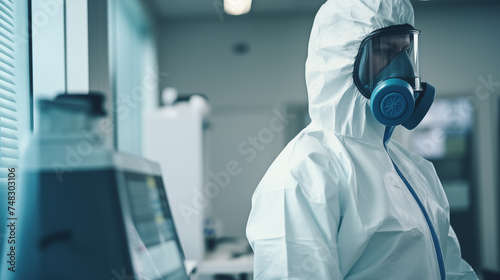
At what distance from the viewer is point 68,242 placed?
571 millimetres

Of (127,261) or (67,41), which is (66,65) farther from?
(127,261)

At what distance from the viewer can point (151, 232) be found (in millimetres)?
739

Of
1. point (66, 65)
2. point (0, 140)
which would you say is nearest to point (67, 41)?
point (66, 65)

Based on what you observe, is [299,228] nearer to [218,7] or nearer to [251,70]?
[218,7]

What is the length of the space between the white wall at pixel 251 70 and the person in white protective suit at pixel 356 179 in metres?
2.49

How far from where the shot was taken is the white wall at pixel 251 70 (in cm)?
344

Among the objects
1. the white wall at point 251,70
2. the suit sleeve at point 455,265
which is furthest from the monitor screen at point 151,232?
the white wall at point 251,70

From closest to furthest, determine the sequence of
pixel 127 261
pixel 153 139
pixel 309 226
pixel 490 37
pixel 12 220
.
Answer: pixel 127 261 < pixel 12 220 < pixel 309 226 < pixel 153 139 < pixel 490 37

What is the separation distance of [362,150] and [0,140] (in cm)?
85

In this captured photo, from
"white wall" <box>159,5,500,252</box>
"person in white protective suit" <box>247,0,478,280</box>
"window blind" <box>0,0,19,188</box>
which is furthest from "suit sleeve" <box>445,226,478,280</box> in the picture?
"white wall" <box>159,5,500,252</box>

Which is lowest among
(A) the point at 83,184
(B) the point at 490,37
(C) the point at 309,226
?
(C) the point at 309,226

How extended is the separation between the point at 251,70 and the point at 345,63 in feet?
8.89

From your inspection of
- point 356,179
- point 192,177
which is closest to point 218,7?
point 192,177

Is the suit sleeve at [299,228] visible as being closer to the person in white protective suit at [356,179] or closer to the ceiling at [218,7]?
the person in white protective suit at [356,179]
